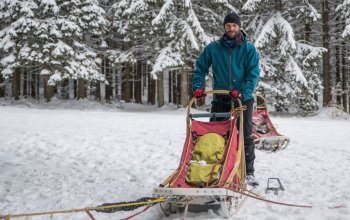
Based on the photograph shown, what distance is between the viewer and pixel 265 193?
5156 mm

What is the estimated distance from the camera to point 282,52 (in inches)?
734

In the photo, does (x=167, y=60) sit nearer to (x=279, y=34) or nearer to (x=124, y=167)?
(x=279, y=34)

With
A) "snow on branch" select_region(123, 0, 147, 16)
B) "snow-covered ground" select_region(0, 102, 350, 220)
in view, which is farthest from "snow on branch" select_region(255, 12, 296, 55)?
"snow-covered ground" select_region(0, 102, 350, 220)

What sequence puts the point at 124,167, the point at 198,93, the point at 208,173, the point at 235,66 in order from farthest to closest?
the point at 124,167 < the point at 235,66 < the point at 198,93 < the point at 208,173

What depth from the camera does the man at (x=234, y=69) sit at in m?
5.22

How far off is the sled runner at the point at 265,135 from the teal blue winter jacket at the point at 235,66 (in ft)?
10.4

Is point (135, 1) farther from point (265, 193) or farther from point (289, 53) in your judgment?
point (265, 193)

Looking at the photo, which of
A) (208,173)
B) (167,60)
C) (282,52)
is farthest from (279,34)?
(208,173)

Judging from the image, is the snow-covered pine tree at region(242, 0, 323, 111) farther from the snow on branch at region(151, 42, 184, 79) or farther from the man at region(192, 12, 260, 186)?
the man at region(192, 12, 260, 186)

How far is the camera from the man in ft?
17.1

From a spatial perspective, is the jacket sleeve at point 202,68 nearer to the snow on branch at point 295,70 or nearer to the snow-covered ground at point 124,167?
the snow-covered ground at point 124,167

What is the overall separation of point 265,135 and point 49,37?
1609 cm

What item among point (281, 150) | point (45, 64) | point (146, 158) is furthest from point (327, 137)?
point (45, 64)

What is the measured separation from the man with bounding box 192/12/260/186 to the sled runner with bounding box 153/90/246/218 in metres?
0.47
